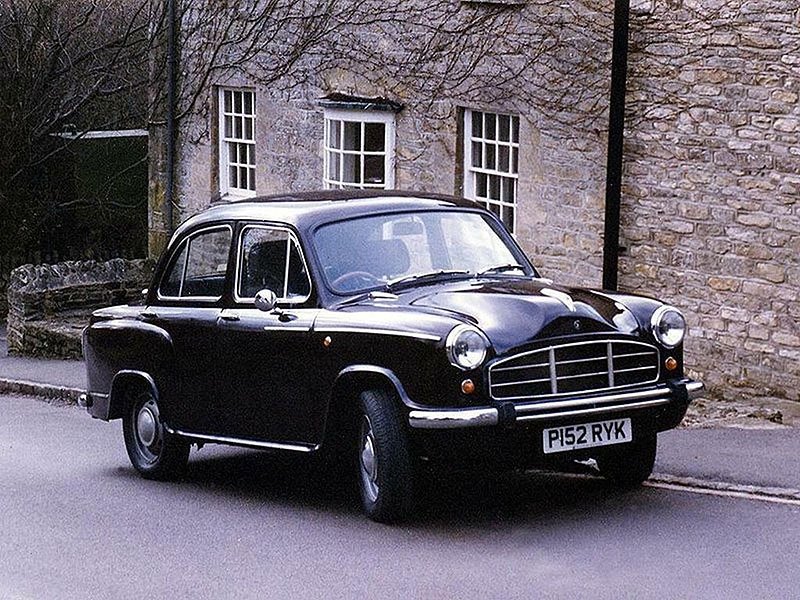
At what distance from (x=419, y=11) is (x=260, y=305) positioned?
10070 millimetres

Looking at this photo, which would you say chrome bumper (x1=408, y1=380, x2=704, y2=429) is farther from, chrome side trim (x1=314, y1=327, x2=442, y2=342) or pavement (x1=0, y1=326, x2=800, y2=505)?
pavement (x1=0, y1=326, x2=800, y2=505)

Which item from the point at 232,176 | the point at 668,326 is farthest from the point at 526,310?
the point at 232,176

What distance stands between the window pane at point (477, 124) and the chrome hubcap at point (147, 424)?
329 inches

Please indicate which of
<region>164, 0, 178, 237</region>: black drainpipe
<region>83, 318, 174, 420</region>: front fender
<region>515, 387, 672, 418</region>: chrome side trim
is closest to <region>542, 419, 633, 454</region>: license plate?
<region>515, 387, 672, 418</region>: chrome side trim

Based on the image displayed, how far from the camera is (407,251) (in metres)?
9.29

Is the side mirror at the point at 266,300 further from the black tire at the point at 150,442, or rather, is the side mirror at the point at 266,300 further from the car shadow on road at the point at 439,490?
the black tire at the point at 150,442

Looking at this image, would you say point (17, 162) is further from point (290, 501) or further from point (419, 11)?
point (290, 501)

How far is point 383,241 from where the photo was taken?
9.30 metres

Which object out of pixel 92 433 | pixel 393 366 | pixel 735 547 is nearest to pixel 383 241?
pixel 393 366

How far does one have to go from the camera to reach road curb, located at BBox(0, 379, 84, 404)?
1655 cm

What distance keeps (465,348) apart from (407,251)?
1448 millimetres

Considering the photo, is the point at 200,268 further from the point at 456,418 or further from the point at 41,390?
the point at 41,390

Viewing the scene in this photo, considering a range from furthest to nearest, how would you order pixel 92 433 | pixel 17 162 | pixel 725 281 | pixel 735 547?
pixel 17 162 → pixel 725 281 → pixel 92 433 → pixel 735 547

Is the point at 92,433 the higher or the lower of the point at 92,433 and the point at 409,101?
the lower
